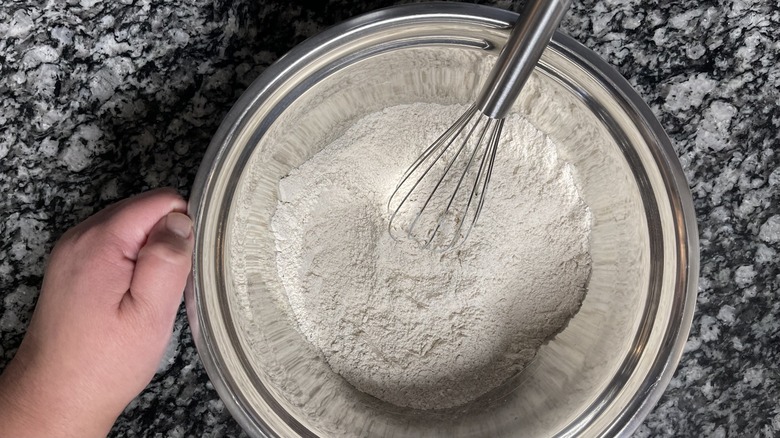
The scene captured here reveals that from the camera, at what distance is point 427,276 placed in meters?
0.69

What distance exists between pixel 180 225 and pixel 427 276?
266 mm

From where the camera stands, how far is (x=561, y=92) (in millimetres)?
650

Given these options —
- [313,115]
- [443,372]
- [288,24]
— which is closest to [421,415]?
[443,372]

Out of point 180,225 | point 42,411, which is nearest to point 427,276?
point 180,225

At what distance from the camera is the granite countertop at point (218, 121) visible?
722 mm

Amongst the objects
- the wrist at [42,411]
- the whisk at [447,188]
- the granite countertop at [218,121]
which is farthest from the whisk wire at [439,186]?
the wrist at [42,411]

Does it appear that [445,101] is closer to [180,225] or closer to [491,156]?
[491,156]

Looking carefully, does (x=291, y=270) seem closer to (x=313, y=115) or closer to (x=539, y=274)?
(x=313, y=115)

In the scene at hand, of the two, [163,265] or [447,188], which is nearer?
[163,265]

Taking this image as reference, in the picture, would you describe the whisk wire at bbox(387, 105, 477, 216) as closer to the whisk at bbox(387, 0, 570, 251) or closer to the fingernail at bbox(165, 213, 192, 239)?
the whisk at bbox(387, 0, 570, 251)

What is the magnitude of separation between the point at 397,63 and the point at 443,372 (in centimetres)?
34

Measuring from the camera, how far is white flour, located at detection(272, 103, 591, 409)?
2.24 ft

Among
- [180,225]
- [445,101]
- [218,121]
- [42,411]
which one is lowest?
[42,411]

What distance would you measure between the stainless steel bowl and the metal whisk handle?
86mm
